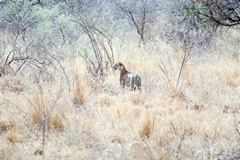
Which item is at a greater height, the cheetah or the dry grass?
the cheetah

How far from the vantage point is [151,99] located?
12.5ft

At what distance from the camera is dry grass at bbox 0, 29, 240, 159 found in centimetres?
233

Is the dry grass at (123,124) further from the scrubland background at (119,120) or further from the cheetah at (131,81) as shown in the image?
the cheetah at (131,81)

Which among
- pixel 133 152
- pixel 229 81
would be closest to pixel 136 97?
pixel 133 152

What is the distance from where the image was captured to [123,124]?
2.87 m

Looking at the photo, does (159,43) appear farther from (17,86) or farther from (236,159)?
(236,159)

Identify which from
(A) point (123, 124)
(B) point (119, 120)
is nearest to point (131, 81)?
(B) point (119, 120)

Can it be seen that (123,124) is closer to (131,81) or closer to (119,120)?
(119,120)

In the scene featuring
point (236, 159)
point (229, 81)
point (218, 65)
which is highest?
point (218, 65)

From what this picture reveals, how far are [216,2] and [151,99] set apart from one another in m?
2.72

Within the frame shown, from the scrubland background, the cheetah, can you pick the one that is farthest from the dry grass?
the cheetah

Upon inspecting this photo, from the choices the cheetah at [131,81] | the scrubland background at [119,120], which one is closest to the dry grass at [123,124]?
the scrubland background at [119,120]

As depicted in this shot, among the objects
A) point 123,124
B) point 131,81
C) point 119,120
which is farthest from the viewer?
point 131,81

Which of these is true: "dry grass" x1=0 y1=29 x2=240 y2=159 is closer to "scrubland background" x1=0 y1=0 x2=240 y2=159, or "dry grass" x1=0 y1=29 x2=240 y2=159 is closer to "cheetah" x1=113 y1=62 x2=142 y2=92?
"scrubland background" x1=0 y1=0 x2=240 y2=159
